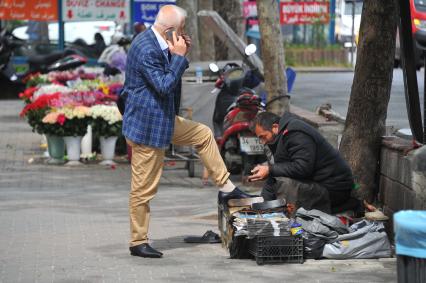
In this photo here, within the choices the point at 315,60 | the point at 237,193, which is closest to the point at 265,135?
the point at 237,193

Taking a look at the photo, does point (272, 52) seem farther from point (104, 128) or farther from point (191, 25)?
point (191, 25)

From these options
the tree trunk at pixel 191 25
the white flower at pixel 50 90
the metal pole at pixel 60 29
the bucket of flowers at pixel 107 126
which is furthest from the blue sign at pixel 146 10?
the metal pole at pixel 60 29

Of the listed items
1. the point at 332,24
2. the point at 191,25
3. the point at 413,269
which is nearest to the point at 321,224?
the point at 413,269

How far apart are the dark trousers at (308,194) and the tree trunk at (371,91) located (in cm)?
68

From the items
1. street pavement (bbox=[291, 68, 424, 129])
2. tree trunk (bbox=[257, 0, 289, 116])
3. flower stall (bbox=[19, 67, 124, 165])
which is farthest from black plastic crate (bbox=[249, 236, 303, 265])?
street pavement (bbox=[291, 68, 424, 129])

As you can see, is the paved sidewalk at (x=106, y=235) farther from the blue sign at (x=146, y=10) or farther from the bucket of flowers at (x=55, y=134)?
the blue sign at (x=146, y=10)

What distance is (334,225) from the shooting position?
26.2 feet

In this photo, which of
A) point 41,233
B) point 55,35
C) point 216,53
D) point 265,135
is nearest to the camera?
point 265,135

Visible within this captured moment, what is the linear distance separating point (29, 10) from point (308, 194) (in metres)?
16.2

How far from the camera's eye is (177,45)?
783 cm

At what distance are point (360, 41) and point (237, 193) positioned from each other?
1.98 metres

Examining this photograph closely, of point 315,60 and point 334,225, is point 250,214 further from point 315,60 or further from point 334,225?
point 315,60

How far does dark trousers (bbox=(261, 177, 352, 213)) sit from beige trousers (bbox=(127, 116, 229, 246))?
21.7 inches

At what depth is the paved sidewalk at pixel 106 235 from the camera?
7.39m
